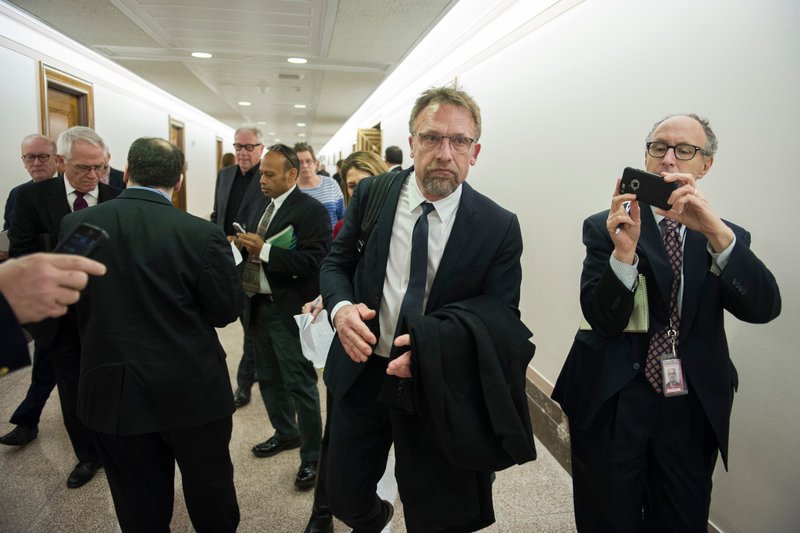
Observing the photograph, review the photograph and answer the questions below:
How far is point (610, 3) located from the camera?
2.43 meters

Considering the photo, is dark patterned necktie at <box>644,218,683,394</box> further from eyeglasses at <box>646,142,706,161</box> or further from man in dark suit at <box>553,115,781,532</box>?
eyeglasses at <box>646,142,706,161</box>

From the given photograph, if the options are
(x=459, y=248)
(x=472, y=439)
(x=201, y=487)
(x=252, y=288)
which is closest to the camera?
(x=472, y=439)

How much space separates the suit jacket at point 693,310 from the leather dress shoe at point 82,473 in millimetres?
2682

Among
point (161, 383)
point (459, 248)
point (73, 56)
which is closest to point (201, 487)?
point (161, 383)

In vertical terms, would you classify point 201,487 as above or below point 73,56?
below

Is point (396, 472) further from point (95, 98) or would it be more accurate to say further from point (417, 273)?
point (95, 98)

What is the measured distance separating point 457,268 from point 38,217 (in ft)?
6.94

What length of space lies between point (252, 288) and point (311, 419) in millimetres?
802

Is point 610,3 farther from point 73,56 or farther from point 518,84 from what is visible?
point 73,56

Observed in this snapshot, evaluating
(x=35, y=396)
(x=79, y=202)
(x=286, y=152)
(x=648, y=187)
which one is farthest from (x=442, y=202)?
(x=35, y=396)

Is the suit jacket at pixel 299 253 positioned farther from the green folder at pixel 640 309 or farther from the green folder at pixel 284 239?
the green folder at pixel 640 309

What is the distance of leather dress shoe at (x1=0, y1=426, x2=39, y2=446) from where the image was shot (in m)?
2.86

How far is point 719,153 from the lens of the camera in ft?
6.07

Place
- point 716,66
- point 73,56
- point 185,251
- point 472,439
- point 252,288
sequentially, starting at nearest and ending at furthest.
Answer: point 472,439, point 185,251, point 716,66, point 252,288, point 73,56
